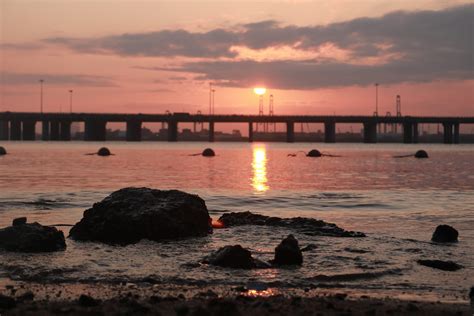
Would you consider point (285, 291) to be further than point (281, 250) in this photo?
No

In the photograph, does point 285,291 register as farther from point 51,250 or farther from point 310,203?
point 310,203

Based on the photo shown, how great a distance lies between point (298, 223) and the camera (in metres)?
19.3

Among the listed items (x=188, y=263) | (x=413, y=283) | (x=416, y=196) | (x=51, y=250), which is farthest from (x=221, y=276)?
(x=416, y=196)

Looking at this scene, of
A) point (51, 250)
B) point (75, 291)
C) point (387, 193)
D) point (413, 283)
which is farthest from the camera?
point (387, 193)

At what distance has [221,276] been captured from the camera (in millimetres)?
12219

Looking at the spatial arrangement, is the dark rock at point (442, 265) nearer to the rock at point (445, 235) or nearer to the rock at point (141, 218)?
the rock at point (445, 235)

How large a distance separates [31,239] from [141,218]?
9.76ft

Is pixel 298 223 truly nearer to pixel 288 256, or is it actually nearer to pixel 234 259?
pixel 288 256

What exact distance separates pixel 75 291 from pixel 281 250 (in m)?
4.64

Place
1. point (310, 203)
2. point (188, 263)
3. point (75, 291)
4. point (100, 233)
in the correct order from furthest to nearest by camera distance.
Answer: point (310, 203)
point (100, 233)
point (188, 263)
point (75, 291)

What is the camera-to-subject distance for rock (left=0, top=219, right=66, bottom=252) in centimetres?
1455

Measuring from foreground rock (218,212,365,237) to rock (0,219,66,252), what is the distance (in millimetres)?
6376

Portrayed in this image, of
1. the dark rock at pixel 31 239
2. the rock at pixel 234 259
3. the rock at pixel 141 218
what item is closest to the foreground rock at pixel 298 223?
the rock at pixel 141 218

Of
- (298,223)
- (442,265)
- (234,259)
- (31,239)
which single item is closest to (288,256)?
(234,259)
